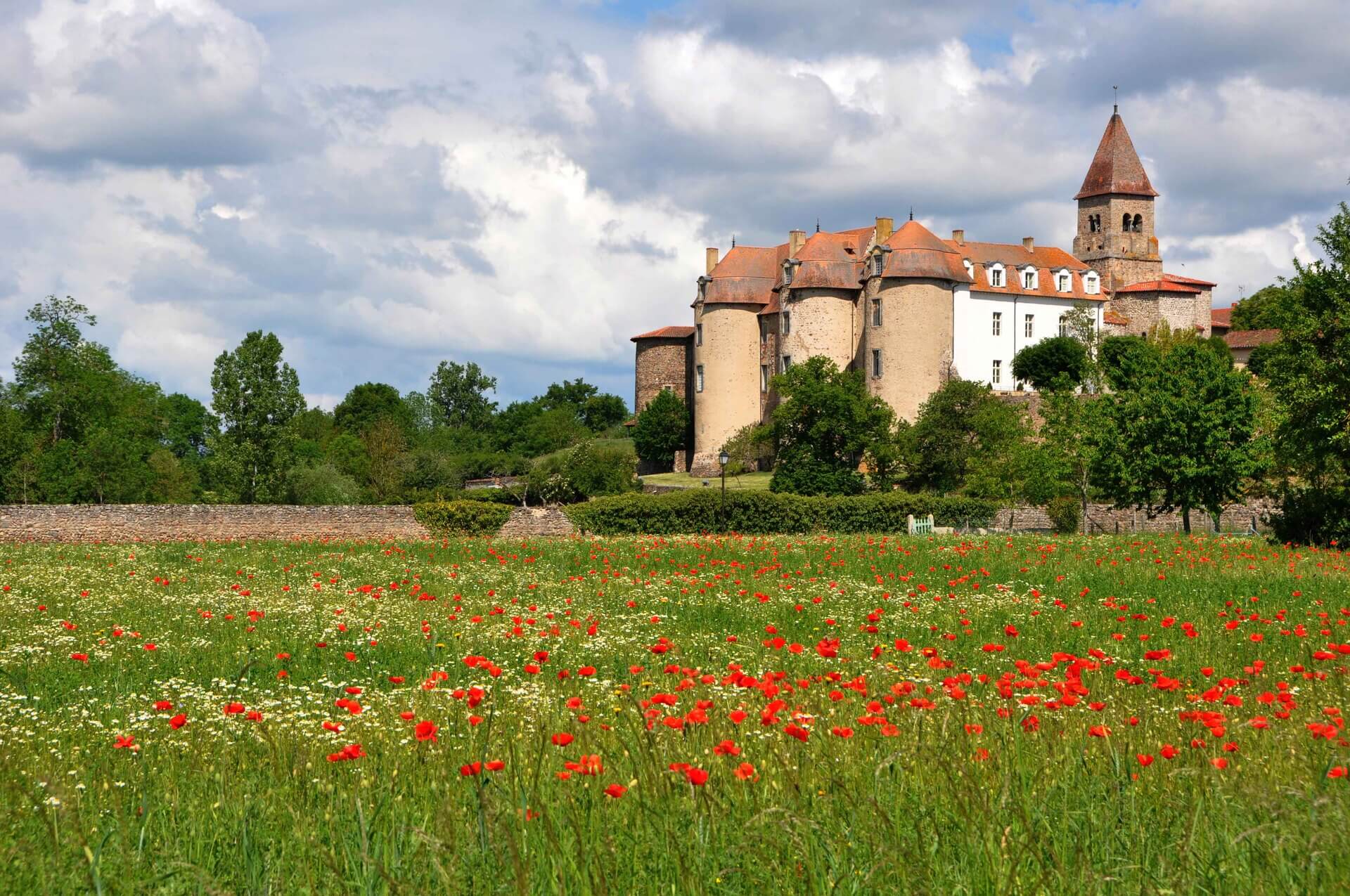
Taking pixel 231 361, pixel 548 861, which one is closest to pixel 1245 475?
pixel 548 861

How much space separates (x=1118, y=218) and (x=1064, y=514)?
6442cm

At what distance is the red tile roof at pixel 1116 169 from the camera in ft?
337

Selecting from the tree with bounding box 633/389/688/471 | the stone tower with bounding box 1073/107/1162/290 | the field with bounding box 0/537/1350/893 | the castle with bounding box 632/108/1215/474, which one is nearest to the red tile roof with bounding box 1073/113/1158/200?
the stone tower with bounding box 1073/107/1162/290

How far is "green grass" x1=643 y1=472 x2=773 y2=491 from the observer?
64500mm

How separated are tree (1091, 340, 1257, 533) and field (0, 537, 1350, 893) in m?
24.3

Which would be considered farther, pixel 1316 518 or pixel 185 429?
pixel 185 429

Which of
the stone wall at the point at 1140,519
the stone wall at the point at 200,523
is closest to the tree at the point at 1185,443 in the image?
the stone wall at the point at 1140,519

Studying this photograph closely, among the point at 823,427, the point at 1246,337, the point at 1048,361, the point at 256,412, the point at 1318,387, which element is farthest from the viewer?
the point at 1246,337

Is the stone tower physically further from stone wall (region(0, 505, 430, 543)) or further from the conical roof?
stone wall (region(0, 505, 430, 543))

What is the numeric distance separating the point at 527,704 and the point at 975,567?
11060 mm

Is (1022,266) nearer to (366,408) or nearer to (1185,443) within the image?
(1185,443)

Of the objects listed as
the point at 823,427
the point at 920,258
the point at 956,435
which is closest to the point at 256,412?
the point at 823,427

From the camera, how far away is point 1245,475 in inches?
1390

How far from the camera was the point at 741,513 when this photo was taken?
37.4 meters
